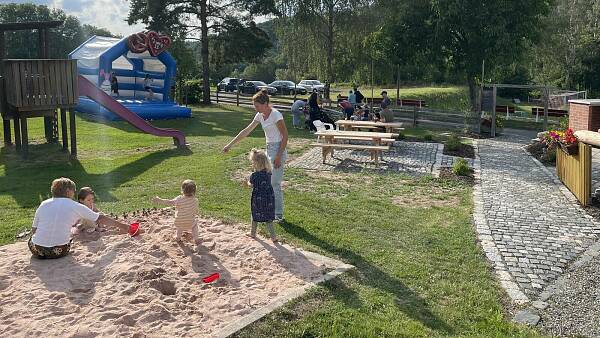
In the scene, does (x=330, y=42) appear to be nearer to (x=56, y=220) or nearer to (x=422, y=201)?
(x=422, y=201)

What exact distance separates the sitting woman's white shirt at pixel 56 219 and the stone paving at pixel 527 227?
4720 mm

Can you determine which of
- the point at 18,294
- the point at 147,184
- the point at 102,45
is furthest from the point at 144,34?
the point at 18,294

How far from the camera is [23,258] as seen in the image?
6.29 m

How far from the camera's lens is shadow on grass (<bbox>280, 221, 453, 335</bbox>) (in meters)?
5.22

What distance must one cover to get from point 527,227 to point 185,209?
16.8 ft

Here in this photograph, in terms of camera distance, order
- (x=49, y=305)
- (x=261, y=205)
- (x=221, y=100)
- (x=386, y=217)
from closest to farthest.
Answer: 1. (x=49, y=305)
2. (x=261, y=205)
3. (x=386, y=217)
4. (x=221, y=100)

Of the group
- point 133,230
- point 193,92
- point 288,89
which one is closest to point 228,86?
point 288,89

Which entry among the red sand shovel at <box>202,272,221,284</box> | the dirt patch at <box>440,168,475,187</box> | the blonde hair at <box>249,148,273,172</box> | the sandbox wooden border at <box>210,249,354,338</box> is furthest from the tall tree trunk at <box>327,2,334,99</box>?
the red sand shovel at <box>202,272,221,284</box>

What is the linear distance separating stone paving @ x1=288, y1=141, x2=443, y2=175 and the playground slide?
3.92 meters

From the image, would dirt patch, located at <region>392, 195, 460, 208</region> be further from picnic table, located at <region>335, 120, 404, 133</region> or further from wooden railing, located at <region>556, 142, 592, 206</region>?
picnic table, located at <region>335, 120, 404, 133</region>

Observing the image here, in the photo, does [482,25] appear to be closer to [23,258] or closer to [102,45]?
[102,45]

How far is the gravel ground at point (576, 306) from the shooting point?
520 centimetres

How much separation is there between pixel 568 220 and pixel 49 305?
757cm

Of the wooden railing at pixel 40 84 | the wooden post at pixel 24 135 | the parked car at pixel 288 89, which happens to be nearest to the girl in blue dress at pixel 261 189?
the wooden railing at pixel 40 84
